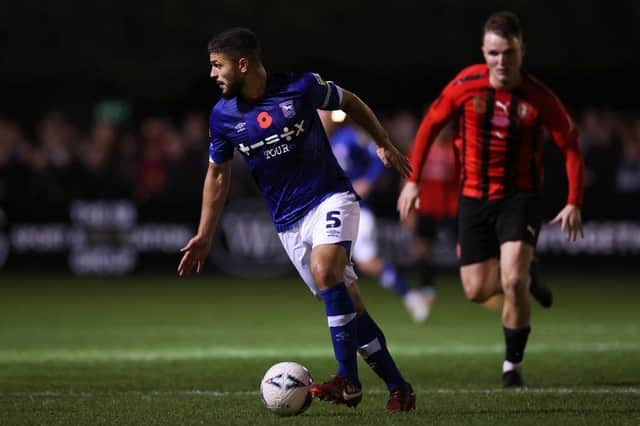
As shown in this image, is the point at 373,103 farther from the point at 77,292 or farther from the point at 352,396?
the point at 352,396

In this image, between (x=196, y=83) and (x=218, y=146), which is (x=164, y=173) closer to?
(x=196, y=83)

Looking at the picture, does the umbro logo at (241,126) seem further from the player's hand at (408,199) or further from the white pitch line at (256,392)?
the white pitch line at (256,392)

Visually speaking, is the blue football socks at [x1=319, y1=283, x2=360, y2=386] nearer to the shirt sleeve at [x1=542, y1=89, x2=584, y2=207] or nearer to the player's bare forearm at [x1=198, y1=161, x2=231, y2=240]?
the player's bare forearm at [x1=198, y1=161, x2=231, y2=240]

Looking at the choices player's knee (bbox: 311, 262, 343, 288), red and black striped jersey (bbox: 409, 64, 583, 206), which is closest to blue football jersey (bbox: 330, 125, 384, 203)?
red and black striped jersey (bbox: 409, 64, 583, 206)

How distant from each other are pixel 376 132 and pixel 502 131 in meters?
1.59

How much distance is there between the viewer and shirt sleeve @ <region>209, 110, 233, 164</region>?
27.6 feet

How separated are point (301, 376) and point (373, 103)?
18.6 m

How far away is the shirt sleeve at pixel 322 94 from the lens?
834cm

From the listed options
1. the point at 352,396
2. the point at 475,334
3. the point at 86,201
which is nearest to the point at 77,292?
the point at 86,201

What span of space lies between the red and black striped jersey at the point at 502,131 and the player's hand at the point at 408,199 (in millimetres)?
185

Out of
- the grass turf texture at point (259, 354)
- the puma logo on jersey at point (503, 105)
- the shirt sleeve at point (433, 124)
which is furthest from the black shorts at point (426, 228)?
the puma logo on jersey at point (503, 105)

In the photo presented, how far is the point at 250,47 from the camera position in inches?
325

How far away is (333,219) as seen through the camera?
8.13m

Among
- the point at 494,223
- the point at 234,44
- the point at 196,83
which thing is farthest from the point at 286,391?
the point at 196,83
